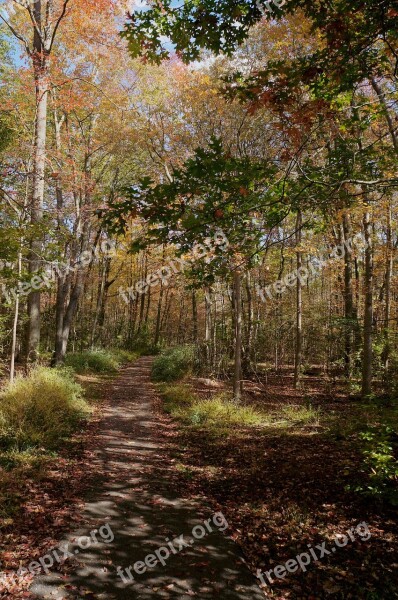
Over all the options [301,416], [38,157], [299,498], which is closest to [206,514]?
[299,498]

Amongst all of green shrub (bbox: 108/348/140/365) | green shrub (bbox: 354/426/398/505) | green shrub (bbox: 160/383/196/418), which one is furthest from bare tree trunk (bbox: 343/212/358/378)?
green shrub (bbox: 108/348/140/365)

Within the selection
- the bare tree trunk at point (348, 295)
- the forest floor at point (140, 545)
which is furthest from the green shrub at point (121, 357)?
the forest floor at point (140, 545)

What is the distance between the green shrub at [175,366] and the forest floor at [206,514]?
291 inches

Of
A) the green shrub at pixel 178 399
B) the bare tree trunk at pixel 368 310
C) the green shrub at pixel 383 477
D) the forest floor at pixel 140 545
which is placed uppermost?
the bare tree trunk at pixel 368 310

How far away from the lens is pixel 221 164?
135 inches

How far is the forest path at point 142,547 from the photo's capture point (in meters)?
3.65

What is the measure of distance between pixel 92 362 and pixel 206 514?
13.6m

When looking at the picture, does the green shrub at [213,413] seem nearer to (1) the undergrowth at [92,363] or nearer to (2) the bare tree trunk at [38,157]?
(2) the bare tree trunk at [38,157]

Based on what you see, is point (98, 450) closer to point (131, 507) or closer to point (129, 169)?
point (131, 507)

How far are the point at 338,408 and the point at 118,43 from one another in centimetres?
1507

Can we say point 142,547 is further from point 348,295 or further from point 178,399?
point 348,295

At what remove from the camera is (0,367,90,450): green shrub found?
685cm

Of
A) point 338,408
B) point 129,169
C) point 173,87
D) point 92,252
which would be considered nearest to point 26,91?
point 173,87

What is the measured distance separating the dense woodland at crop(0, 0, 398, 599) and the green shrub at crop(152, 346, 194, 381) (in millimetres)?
198
